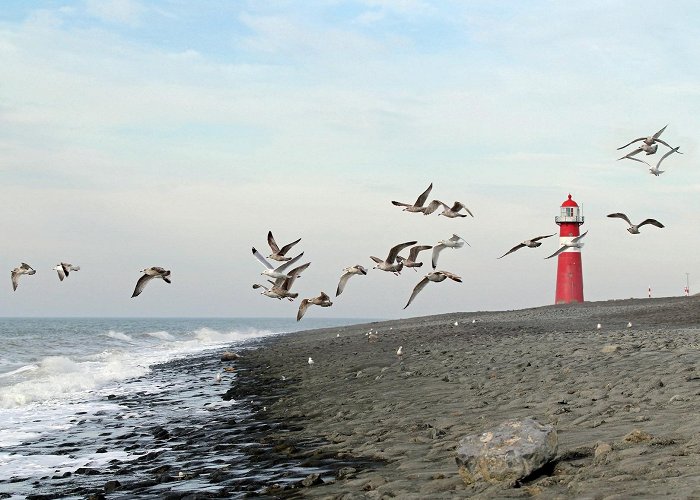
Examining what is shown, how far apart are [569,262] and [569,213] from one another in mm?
4195

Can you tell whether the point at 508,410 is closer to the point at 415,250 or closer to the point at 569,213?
the point at 415,250

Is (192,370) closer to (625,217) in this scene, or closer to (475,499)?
(625,217)

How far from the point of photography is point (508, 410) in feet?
47.2

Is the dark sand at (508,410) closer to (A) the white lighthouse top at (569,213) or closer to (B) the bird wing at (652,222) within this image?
(B) the bird wing at (652,222)

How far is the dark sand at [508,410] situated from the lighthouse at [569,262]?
3878cm

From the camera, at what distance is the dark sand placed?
29.6ft

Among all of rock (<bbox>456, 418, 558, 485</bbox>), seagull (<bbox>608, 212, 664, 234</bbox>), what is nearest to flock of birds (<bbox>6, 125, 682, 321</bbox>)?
seagull (<bbox>608, 212, 664, 234</bbox>)

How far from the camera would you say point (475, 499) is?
8625mm

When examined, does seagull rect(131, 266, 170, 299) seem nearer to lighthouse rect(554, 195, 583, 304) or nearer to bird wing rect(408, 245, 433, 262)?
bird wing rect(408, 245, 433, 262)

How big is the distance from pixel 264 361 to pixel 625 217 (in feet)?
61.9

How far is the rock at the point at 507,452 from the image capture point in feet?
29.3

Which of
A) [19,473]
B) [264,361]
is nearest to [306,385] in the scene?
[19,473]

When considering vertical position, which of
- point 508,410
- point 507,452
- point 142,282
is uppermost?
point 142,282

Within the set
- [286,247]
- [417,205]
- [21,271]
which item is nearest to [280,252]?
[286,247]
